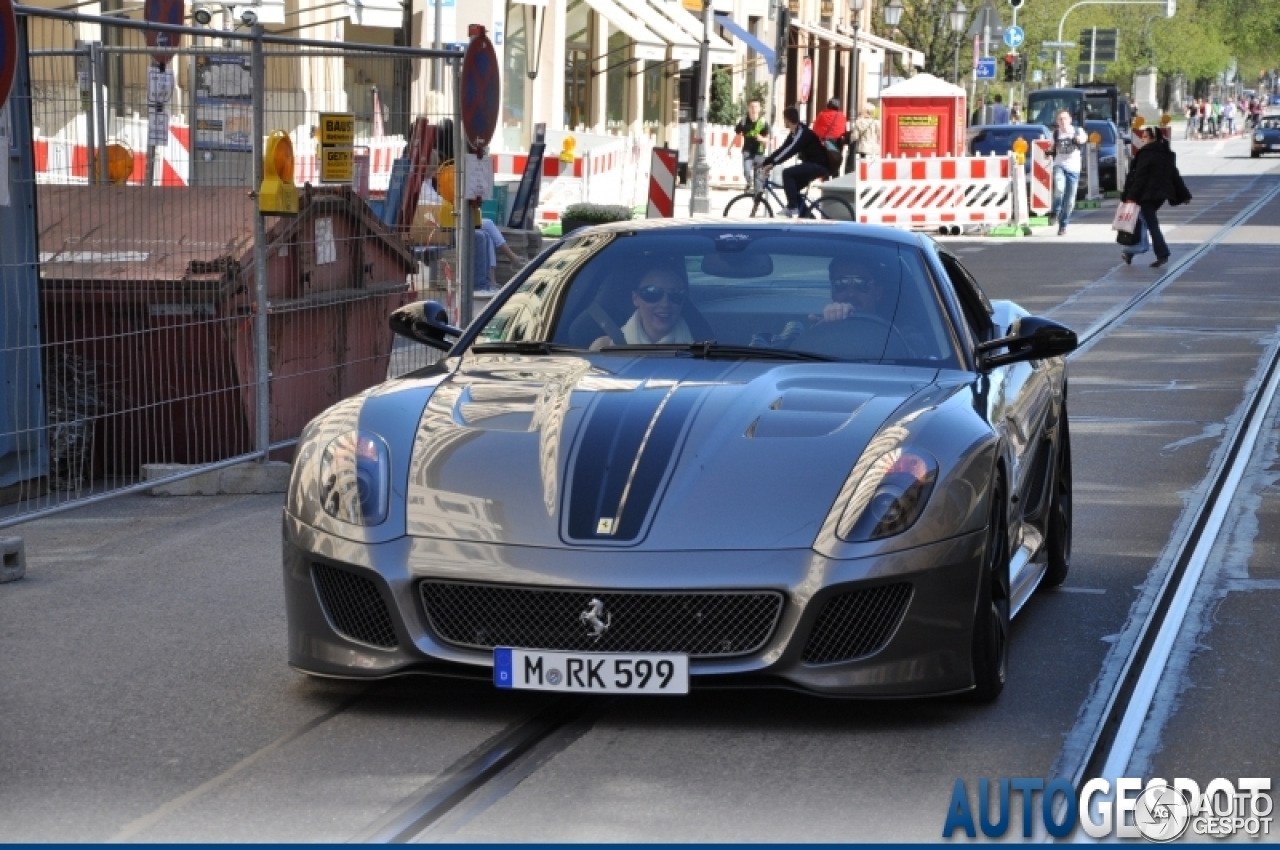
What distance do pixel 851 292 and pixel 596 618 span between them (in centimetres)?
181

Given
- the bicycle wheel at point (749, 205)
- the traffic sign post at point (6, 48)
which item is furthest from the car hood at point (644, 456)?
the bicycle wheel at point (749, 205)

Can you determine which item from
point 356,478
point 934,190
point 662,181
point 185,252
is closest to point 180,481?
point 185,252

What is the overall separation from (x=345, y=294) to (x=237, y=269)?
0.99 meters

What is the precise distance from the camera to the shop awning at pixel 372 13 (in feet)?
87.3

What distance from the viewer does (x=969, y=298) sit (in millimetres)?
7375

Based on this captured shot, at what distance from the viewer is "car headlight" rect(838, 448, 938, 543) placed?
554 cm

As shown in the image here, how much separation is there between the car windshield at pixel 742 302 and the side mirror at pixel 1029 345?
0.12m

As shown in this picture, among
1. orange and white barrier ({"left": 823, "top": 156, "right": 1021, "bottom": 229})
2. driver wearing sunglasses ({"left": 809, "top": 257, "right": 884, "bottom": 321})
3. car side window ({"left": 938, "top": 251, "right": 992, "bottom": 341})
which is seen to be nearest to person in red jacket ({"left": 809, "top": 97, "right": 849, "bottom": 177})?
orange and white barrier ({"left": 823, "top": 156, "right": 1021, "bottom": 229})

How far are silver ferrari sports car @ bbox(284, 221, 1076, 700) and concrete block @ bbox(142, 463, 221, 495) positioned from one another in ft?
11.3

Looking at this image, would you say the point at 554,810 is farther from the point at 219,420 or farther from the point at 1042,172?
the point at 1042,172

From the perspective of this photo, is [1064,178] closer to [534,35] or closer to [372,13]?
[372,13]

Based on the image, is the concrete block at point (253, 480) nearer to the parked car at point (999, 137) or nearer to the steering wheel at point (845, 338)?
the steering wheel at point (845, 338)

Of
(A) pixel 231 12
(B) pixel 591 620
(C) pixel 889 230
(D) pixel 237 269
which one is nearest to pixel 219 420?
(D) pixel 237 269

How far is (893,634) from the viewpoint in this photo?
5547 mm
